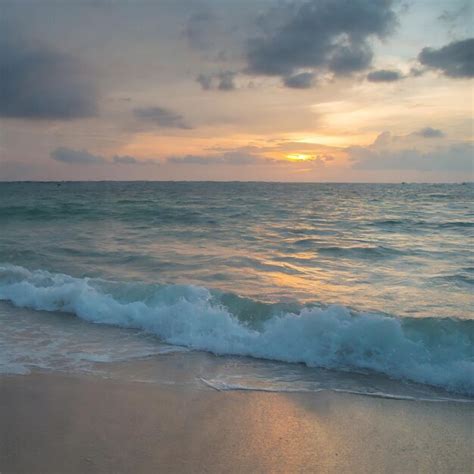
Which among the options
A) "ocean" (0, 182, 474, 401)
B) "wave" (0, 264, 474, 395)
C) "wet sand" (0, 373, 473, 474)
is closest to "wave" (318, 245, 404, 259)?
"ocean" (0, 182, 474, 401)

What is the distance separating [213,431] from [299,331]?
2.90 meters

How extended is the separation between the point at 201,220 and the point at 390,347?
1878cm

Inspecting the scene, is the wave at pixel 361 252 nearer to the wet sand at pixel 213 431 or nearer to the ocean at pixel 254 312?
the ocean at pixel 254 312

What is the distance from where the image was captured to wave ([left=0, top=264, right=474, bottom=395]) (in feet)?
21.2

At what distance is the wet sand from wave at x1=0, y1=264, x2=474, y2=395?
1.05 m

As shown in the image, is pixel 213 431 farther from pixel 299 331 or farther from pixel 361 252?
pixel 361 252

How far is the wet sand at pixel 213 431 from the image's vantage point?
3998 mm

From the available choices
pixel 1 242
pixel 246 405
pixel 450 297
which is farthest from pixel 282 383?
pixel 1 242

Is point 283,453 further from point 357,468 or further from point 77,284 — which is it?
point 77,284

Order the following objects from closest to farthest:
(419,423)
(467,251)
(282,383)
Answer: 1. (419,423)
2. (282,383)
3. (467,251)

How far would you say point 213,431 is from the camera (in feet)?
15.0

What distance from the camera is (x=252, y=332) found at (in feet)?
24.8

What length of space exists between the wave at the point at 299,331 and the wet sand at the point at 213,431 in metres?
1.05

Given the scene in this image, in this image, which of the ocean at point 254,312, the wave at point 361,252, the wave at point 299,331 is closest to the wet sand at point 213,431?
the ocean at point 254,312
